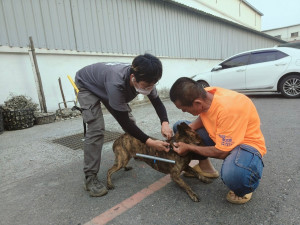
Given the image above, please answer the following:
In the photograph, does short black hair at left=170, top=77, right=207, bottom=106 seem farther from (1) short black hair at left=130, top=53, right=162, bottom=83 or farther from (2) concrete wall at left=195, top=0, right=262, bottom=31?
(2) concrete wall at left=195, top=0, right=262, bottom=31

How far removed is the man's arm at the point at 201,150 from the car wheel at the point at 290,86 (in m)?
5.91

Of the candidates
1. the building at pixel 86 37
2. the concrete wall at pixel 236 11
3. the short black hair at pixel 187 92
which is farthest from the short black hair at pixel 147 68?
the concrete wall at pixel 236 11

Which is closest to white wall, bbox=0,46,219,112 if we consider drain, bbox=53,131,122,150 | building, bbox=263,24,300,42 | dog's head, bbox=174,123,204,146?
drain, bbox=53,131,122,150

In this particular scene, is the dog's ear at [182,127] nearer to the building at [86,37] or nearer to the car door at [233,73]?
the building at [86,37]

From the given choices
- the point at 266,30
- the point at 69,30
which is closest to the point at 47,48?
the point at 69,30

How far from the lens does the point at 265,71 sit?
266 inches

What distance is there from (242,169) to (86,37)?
671 cm

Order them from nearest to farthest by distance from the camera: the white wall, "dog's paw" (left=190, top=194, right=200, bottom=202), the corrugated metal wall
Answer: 1. "dog's paw" (left=190, top=194, right=200, bottom=202)
2. the white wall
3. the corrugated metal wall

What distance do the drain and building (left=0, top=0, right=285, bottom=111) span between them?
2.54 meters

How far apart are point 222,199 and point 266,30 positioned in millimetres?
43450

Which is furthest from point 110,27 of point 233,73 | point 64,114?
point 233,73

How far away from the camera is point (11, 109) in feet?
17.2

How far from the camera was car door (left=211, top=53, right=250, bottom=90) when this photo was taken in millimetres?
7224

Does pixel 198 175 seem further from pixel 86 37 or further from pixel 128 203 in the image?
pixel 86 37
